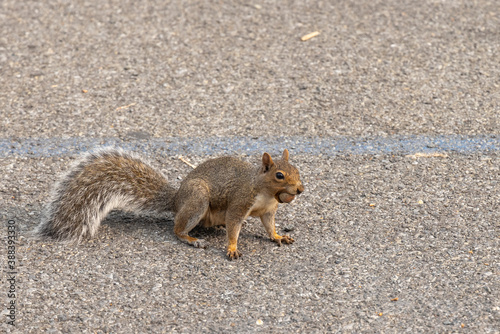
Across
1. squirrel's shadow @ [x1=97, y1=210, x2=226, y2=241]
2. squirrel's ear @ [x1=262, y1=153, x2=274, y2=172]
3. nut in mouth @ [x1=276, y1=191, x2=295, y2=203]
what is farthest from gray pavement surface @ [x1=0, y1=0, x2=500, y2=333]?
squirrel's ear @ [x1=262, y1=153, x2=274, y2=172]

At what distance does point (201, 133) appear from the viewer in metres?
4.25

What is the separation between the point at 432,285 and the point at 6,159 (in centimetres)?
243

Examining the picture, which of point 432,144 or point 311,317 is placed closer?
point 311,317

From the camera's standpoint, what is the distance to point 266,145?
410 cm

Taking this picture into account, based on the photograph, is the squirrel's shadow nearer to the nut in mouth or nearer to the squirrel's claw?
the squirrel's claw

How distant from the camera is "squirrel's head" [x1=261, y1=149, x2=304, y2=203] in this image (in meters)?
3.06

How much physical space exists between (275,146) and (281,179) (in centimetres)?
104

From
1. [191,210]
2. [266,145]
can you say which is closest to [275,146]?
[266,145]

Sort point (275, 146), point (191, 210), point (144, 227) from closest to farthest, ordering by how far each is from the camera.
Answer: point (191, 210), point (144, 227), point (275, 146)

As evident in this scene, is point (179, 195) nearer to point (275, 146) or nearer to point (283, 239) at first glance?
point (283, 239)

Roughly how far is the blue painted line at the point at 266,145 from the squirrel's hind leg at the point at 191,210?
82cm

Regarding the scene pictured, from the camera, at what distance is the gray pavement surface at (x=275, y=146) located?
2.79 metres

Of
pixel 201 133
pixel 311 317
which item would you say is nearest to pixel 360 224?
pixel 311 317

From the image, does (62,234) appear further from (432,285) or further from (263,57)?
(263,57)
